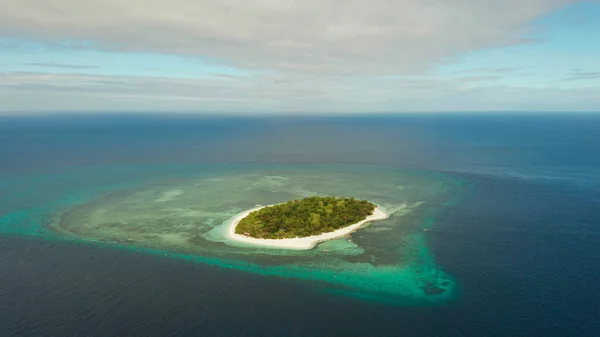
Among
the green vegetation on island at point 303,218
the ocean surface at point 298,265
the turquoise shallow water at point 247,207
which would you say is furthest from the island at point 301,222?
the ocean surface at point 298,265

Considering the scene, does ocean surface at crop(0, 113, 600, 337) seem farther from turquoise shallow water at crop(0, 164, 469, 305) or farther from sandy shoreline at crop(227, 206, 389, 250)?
sandy shoreline at crop(227, 206, 389, 250)

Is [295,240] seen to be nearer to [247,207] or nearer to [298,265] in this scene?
[298,265]

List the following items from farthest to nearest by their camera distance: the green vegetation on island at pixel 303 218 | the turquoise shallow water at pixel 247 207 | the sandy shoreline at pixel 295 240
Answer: the green vegetation on island at pixel 303 218, the sandy shoreline at pixel 295 240, the turquoise shallow water at pixel 247 207

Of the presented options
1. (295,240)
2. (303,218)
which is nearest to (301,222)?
(303,218)

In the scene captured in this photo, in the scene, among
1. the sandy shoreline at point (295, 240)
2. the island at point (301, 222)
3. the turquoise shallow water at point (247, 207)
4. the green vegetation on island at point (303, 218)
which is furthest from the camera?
the green vegetation on island at point (303, 218)

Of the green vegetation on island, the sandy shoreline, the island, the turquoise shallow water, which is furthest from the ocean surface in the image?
the green vegetation on island

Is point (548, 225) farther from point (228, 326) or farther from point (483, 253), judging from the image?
point (228, 326)

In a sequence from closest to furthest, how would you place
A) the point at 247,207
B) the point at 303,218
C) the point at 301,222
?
the point at 301,222 < the point at 303,218 < the point at 247,207

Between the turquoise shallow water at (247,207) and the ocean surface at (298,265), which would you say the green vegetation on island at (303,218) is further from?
the ocean surface at (298,265)
